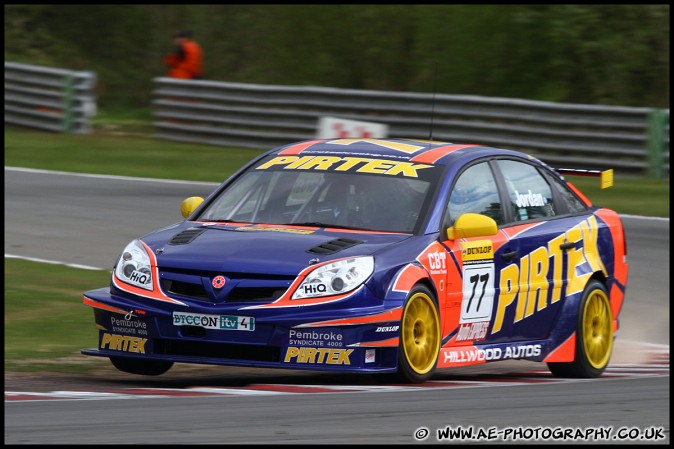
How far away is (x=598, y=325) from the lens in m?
9.57

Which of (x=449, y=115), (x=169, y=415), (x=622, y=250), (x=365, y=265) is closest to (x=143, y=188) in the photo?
(x=449, y=115)

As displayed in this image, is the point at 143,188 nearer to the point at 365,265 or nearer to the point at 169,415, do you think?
the point at 365,265

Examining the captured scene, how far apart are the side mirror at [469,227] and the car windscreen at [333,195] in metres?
0.21

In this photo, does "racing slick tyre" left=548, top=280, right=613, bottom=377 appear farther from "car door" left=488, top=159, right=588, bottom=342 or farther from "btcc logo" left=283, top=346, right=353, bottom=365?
"btcc logo" left=283, top=346, right=353, bottom=365

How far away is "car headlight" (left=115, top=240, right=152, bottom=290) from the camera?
7680 mm

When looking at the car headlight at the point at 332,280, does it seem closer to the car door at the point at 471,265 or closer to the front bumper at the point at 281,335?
the front bumper at the point at 281,335

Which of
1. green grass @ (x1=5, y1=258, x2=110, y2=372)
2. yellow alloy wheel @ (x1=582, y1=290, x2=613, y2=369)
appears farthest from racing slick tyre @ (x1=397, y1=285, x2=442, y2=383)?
green grass @ (x1=5, y1=258, x2=110, y2=372)

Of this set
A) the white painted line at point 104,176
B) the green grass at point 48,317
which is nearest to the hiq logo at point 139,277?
the green grass at point 48,317

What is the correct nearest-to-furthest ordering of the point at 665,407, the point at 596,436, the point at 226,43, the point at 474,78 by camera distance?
the point at 596,436 < the point at 665,407 < the point at 474,78 < the point at 226,43

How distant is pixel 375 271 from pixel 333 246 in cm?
31

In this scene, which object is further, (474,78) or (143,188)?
(474,78)

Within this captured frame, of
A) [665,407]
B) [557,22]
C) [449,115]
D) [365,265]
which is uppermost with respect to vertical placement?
[557,22]

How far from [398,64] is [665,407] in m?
21.2

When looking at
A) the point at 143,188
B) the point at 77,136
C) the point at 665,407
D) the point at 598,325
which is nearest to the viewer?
the point at 665,407
